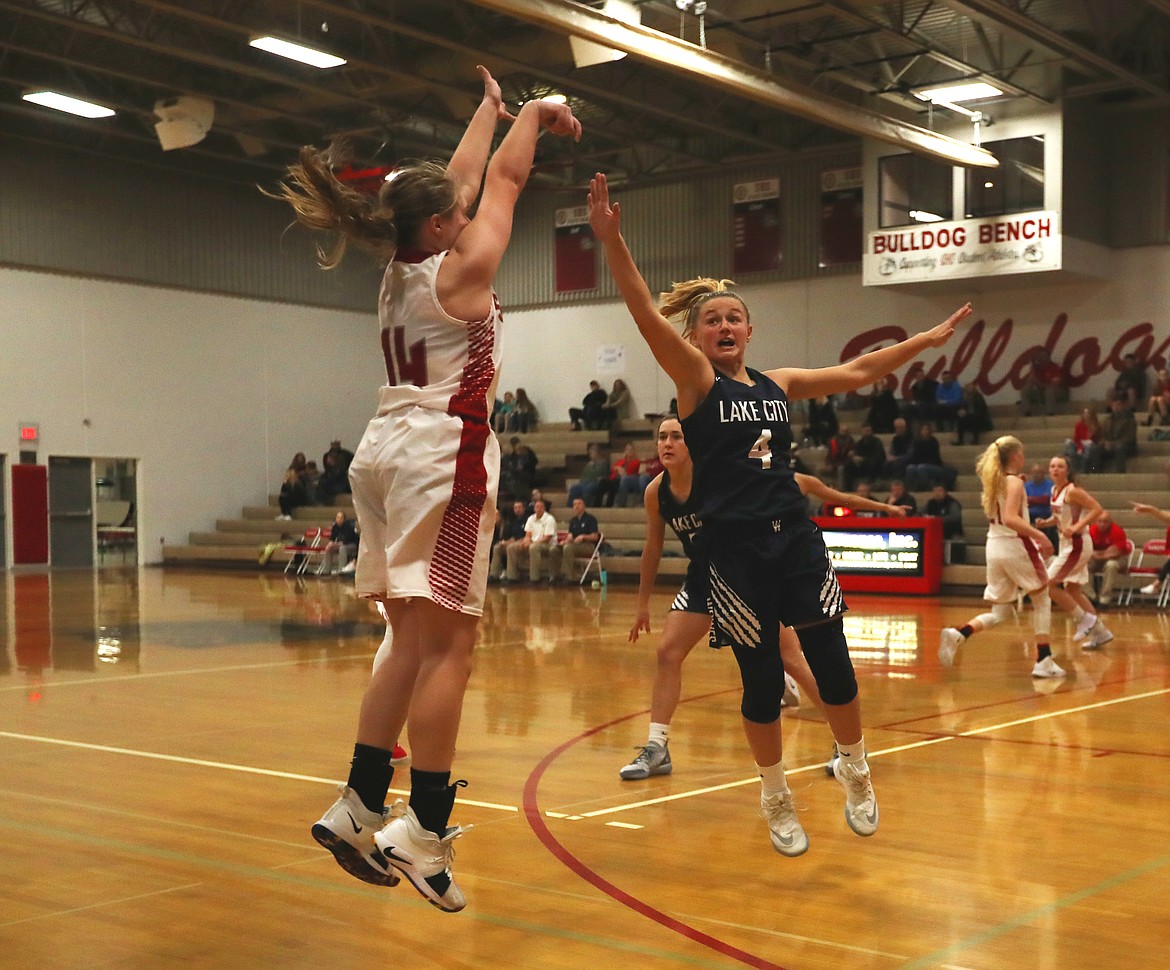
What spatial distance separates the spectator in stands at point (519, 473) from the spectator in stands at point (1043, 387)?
326 inches

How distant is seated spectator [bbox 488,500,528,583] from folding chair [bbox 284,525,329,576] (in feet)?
10.3

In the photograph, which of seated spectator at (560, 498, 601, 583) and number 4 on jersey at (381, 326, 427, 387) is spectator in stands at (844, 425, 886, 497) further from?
number 4 on jersey at (381, 326, 427, 387)

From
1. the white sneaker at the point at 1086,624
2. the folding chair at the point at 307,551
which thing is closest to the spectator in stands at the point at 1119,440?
the white sneaker at the point at 1086,624

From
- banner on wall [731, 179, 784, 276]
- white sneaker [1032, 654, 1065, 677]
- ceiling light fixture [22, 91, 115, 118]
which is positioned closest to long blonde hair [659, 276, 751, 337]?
white sneaker [1032, 654, 1065, 677]

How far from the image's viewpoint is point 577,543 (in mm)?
21062

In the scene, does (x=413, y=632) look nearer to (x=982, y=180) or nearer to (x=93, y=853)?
(x=93, y=853)

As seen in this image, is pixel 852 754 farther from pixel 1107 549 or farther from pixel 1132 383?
pixel 1132 383

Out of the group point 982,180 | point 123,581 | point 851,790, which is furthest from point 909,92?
point 851,790

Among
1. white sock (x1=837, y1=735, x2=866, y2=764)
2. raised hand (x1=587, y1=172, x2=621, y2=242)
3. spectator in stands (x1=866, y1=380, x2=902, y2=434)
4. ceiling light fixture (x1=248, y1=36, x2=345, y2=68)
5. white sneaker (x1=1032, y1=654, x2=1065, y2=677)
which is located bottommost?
white sneaker (x1=1032, y1=654, x2=1065, y2=677)

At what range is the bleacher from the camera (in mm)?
18594

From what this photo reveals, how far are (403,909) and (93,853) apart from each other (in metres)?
1.26

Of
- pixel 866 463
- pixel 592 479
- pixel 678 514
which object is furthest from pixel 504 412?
pixel 678 514

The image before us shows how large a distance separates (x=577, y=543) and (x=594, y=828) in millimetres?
16036

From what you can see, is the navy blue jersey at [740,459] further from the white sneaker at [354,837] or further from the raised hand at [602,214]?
the white sneaker at [354,837]
